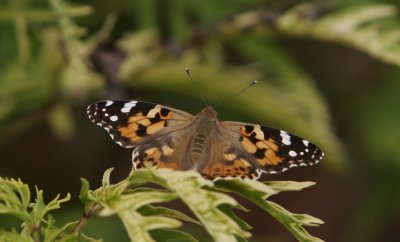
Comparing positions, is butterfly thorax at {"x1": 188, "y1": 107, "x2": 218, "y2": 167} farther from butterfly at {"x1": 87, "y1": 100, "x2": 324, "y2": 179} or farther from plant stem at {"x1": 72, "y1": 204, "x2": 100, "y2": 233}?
plant stem at {"x1": 72, "y1": 204, "x2": 100, "y2": 233}

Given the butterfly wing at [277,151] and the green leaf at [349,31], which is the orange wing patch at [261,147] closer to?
the butterfly wing at [277,151]

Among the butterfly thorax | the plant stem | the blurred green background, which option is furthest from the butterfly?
the plant stem

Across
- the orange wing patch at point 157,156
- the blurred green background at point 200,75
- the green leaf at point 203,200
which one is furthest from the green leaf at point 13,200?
the blurred green background at point 200,75

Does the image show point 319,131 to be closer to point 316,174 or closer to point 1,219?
point 1,219

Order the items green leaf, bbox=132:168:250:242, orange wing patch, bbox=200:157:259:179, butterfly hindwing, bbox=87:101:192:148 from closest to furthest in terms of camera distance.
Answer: green leaf, bbox=132:168:250:242 → orange wing patch, bbox=200:157:259:179 → butterfly hindwing, bbox=87:101:192:148

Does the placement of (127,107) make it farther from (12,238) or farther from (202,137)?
(12,238)

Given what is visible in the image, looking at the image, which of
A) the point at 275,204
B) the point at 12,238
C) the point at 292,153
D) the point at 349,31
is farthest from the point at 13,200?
the point at 349,31
